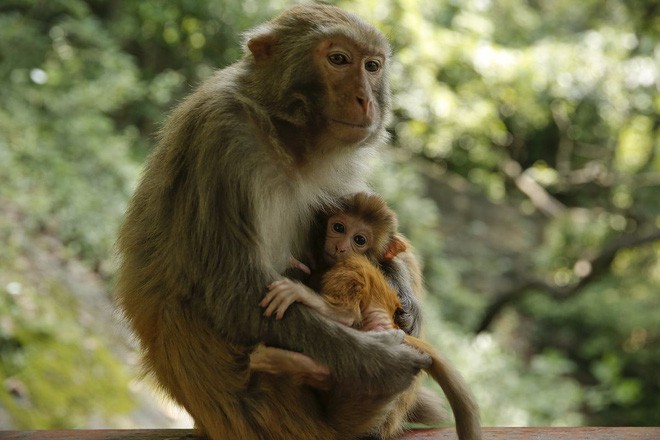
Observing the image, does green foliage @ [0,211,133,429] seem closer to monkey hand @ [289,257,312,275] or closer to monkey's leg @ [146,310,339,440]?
monkey's leg @ [146,310,339,440]

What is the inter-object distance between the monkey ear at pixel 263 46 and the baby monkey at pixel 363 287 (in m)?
0.69

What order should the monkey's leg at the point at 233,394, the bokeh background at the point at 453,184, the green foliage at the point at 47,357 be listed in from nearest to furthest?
the monkey's leg at the point at 233,394, the green foliage at the point at 47,357, the bokeh background at the point at 453,184

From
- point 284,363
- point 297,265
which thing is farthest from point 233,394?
point 297,265

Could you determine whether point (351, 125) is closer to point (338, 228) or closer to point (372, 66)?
point (372, 66)

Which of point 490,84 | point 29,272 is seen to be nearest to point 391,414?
point 29,272

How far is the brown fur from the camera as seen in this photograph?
2846 millimetres

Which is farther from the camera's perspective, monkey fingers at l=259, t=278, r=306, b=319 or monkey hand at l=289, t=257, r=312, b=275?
monkey hand at l=289, t=257, r=312, b=275

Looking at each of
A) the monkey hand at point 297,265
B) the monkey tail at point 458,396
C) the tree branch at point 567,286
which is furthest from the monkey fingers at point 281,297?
the tree branch at point 567,286

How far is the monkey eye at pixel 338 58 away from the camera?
324 centimetres

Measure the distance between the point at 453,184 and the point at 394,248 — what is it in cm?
1109

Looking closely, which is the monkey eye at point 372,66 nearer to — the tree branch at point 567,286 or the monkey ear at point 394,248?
the monkey ear at point 394,248

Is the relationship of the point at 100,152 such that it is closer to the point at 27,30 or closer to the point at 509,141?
the point at 27,30

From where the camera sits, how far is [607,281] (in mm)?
12641

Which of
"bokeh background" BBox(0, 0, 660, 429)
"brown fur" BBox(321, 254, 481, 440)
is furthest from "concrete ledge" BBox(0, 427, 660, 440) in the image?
"bokeh background" BBox(0, 0, 660, 429)
